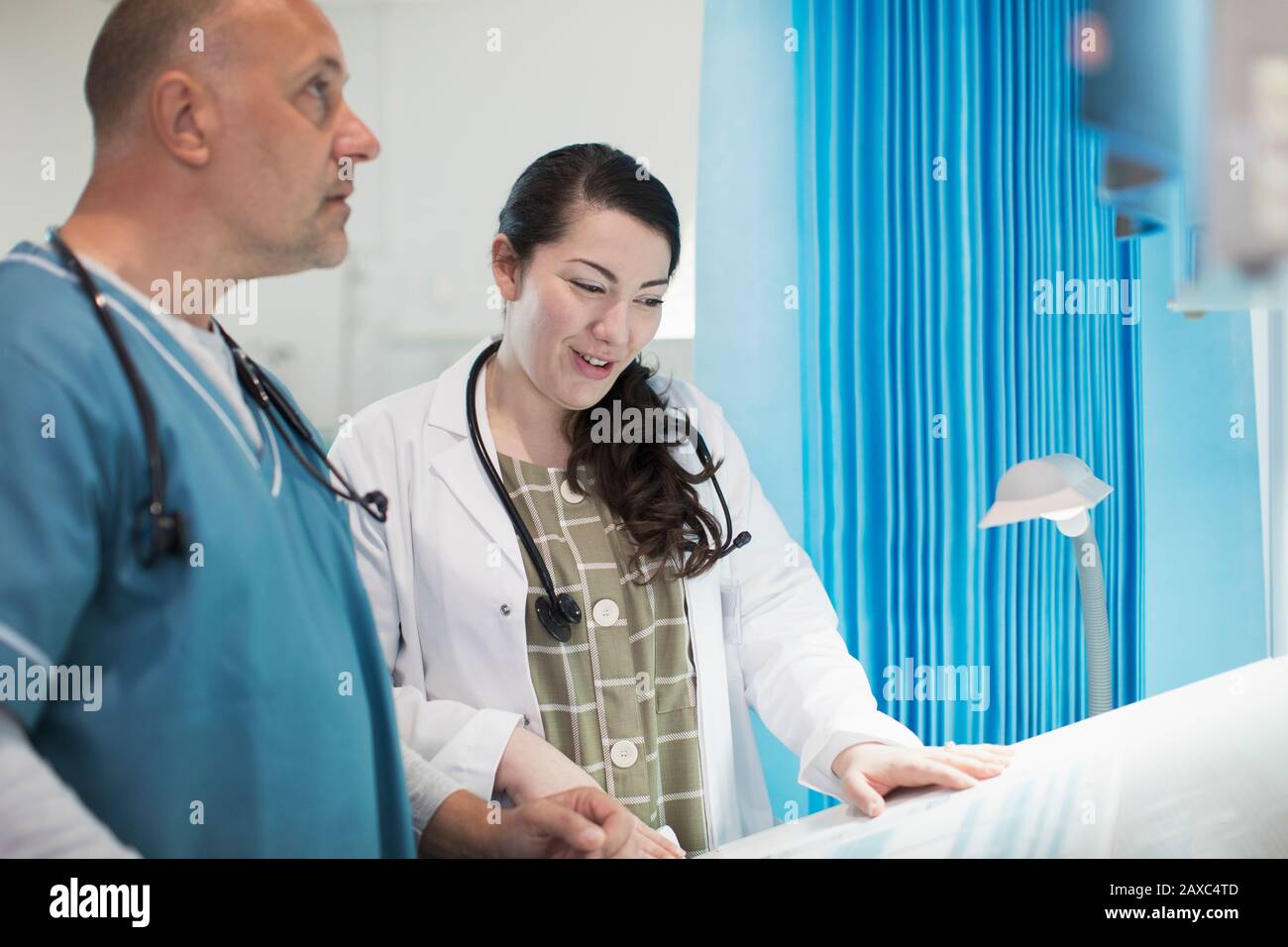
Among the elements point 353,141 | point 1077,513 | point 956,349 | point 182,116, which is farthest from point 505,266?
point 1077,513

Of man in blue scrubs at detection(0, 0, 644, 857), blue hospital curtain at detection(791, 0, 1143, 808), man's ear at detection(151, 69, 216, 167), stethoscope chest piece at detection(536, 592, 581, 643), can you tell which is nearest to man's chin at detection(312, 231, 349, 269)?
man in blue scrubs at detection(0, 0, 644, 857)

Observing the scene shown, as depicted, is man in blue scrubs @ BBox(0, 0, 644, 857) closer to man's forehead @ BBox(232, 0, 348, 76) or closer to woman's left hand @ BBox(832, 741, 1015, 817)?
man's forehead @ BBox(232, 0, 348, 76)

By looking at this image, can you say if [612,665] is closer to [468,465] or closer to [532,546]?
[532,546]

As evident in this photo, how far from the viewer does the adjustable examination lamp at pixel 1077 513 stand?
48.5 inches

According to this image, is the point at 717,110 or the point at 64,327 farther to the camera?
the point at 717,110

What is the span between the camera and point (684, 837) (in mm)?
1129

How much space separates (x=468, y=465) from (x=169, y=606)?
15.7 inches

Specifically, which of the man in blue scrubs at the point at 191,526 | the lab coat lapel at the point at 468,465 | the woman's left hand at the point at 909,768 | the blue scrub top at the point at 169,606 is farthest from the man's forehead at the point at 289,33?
the woman's left hand at the point at 909,768

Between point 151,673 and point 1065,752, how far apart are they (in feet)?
2.91

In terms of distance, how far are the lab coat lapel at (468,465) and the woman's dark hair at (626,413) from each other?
0.34ft

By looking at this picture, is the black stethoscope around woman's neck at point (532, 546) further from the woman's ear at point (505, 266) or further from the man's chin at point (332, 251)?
the man's chin at point (332, 251)
